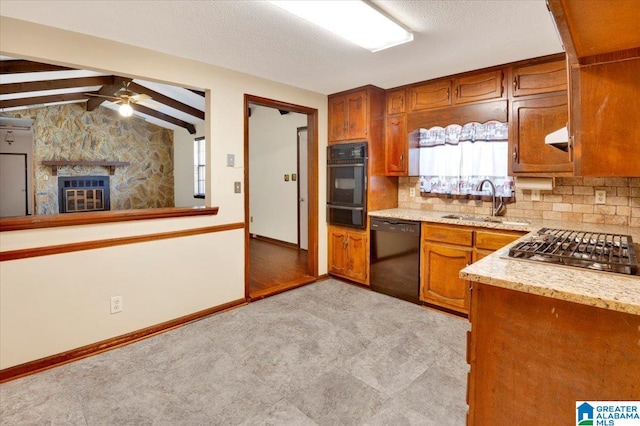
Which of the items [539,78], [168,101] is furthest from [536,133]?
[168,101]

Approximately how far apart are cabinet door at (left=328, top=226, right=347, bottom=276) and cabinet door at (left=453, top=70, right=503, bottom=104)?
77.6 inches

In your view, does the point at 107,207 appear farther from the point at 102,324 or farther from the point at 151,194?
the point at 102,324

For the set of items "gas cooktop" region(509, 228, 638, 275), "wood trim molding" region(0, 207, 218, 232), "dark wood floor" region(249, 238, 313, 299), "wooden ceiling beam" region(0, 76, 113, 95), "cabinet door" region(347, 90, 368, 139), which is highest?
"wooden ceiling beam" region(0, 76, 113, 95)

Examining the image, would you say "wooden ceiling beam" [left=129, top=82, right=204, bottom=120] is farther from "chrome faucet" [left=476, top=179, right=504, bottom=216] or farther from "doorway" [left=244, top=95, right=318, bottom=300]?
"chrome faucet" [left=476, top=179, right=504, bottom=216]

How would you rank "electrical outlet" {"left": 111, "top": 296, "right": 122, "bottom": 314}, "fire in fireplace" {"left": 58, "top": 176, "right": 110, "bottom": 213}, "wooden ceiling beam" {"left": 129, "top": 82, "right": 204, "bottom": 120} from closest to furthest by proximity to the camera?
"electrical outlet" {"left": 111, "top": 296, "right": 122, "bottom": 314}
"wooden ceiling beam" {"left": 129, "top": 82, "right": 204, "bottom": 120}
"fire in fireplace" {"left": 58, "top": 176, "right": 110, "bottom": 213}

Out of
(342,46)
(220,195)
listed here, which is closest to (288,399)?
(220,195)

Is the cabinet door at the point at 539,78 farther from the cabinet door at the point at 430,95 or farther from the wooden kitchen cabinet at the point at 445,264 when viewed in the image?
the wooden kitchen cabinet at the point at 445,264

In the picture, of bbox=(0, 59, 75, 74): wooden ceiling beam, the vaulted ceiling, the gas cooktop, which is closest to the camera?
the gas cooktop

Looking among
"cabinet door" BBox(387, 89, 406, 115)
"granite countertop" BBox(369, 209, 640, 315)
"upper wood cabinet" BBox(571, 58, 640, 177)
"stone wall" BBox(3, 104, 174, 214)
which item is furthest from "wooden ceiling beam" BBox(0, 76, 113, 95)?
"upper wood cabinet" BBox(571, 58, 640, 177)

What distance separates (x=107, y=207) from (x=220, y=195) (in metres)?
5.78

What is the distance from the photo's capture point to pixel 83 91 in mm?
6117

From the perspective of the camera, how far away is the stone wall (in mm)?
6695

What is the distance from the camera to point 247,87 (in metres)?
3.42

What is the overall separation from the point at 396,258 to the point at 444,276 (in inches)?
22.1
